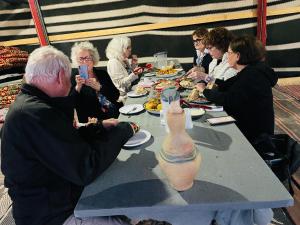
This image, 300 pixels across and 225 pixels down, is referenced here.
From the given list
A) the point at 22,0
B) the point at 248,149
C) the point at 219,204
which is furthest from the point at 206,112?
the point at 22,0

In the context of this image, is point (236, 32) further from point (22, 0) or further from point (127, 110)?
point (22, 0)

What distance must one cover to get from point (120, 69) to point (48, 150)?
2.14 meters

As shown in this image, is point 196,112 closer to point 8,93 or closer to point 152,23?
point 152,23

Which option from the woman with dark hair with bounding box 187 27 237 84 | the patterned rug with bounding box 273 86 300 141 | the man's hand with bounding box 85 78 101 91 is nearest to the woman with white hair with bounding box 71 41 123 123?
the man's hand with bounding box 85 78 101 91

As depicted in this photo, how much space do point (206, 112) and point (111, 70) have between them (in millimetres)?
1646

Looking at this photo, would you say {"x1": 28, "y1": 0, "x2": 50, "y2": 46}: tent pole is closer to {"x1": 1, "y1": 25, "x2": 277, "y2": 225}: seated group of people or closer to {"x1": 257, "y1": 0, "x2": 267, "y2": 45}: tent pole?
{"x1": 257, "y1": 0, "x2": 267, "y2": 45}: tent pole

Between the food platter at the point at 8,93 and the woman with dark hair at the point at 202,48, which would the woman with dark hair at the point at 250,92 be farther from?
the food platter at the point at 8,93

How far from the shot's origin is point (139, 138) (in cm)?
153

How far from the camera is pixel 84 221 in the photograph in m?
1.30

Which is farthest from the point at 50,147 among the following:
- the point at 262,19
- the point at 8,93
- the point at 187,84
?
the point at 262,19

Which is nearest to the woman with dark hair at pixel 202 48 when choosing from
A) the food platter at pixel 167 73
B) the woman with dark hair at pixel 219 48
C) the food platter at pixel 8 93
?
the food platter at pixel 167 73

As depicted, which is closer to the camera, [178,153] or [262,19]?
[178,153]

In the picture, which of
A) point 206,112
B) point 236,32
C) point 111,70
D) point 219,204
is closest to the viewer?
point 219,204

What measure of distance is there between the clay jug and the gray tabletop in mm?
98
